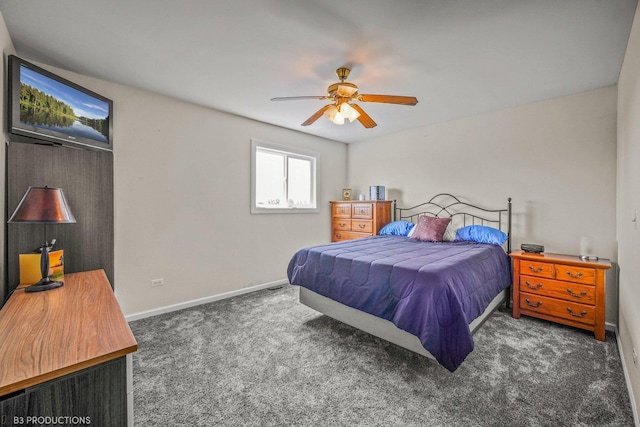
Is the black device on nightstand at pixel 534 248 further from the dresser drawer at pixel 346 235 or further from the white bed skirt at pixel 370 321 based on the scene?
the dresser drawer at pixel 346 235

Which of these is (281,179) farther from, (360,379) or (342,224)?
(360,379)

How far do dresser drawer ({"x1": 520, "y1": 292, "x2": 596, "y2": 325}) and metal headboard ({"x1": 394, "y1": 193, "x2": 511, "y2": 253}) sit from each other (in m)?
0.74

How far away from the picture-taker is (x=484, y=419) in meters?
1.58

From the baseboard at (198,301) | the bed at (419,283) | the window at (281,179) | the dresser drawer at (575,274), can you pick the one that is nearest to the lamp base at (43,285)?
the baseboard at (198,301)

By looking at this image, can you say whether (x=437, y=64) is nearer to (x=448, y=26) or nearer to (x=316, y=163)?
(x=448, y=26)

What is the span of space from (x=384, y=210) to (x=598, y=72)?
285 centimetres

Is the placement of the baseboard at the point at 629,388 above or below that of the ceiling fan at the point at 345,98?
below

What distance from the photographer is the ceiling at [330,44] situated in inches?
69.2

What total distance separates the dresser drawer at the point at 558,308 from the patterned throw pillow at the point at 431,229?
3.51 ft

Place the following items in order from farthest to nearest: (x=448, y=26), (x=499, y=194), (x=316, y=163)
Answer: (x=316, y=163) → (x=499, y=194) → (x=448, y=26)

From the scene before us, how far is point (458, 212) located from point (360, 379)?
297cm

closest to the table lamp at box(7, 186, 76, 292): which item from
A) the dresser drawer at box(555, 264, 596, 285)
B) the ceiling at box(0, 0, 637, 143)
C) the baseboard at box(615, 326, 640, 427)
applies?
the ceiling at box(0, 0, 637, 143)

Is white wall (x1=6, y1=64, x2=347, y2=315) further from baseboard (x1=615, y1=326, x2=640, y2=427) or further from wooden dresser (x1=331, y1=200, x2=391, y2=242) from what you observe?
baseboard (x1=615, y1=326, x2=640, y2=427)

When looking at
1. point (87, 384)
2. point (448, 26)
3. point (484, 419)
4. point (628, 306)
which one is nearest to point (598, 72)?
point (448, 26)
